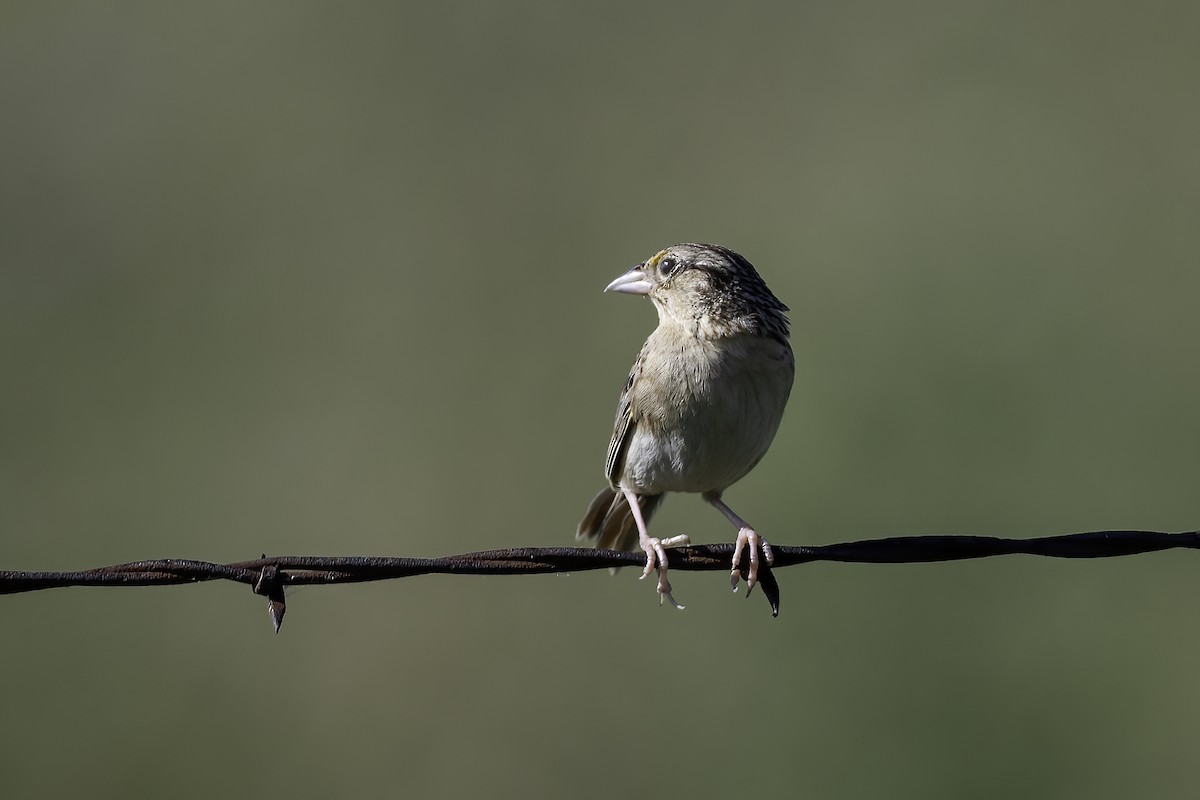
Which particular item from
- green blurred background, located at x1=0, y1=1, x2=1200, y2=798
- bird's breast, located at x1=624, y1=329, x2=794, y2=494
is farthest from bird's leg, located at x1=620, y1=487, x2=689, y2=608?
green blurred background, located at x1=0, y1=1, x2=1200, y2=798

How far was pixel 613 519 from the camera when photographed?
244 inches

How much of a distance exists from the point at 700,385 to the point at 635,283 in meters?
0.83

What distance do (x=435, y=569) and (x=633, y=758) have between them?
483cm

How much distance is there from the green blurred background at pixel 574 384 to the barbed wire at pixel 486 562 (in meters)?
4.04

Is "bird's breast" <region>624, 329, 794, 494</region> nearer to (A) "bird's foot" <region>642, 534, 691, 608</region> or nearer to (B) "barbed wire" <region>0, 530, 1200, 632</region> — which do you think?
(A) "bird's foot" <region>642, 534, 691, 608</region>

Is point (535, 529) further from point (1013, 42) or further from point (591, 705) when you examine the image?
point (1013, 42)

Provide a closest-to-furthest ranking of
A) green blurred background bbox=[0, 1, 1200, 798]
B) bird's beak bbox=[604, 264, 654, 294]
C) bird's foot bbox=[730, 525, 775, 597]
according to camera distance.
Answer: bird's foot bbox=[730, 525, 775, 597]
bird's beak bbox=[604, 264, 654, 294]
green blurred background bbox=[0, 1, 1200, 798]

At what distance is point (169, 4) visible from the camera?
1357 centimetres

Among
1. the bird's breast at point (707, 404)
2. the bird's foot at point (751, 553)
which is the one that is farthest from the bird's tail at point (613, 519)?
the bird's foot at point (751, 553)

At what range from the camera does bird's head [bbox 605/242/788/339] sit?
544cm

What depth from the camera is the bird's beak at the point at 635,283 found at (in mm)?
5852

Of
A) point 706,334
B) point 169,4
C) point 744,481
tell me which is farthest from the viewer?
point 169,4

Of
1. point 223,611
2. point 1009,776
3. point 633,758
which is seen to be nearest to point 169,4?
point 223,611

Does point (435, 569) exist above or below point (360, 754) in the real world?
above
